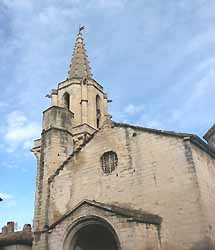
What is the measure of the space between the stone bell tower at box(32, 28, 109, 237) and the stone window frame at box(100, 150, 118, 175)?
2611mm

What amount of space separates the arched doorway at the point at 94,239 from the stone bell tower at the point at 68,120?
85.0 inches

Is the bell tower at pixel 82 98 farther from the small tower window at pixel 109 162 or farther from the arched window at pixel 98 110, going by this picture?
the small tower window at pixel 109 162

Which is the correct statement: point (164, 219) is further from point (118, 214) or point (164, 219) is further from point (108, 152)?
point (108, 152)

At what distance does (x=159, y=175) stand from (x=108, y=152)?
336 cm

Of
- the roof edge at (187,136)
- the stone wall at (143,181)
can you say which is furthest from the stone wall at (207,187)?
the stone wall at (143,181)

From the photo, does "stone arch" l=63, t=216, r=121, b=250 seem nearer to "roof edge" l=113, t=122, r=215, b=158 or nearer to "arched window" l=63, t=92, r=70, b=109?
"roof edge" l=113, t=122, r=215, b=158

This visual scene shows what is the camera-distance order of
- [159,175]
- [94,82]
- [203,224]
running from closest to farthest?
[203,224]
[159,175]
[94,82]

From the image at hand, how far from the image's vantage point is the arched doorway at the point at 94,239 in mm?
15404

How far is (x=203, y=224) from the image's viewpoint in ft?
42.8

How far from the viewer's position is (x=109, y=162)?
678 inches

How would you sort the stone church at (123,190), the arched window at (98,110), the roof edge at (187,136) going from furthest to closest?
1. the arched window at (98,110)
2. the roof edge at (187,136)
3. the stone church at (123,190)

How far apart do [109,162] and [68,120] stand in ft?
14.8

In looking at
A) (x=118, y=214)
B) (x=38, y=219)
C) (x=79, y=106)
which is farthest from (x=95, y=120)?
(x=118, y=214)

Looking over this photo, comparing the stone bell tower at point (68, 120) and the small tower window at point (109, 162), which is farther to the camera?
the stone bell tower at point (68, 120)
